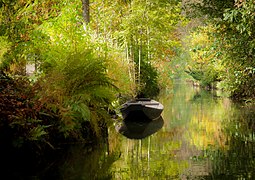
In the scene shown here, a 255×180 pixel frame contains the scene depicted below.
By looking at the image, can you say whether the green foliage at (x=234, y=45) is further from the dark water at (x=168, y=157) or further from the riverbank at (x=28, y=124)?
the riverbank at (x=28, y=124)

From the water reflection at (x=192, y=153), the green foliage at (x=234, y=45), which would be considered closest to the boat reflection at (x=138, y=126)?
the water reflection at (x=192, y=153)

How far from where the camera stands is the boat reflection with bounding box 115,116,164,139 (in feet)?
39.5

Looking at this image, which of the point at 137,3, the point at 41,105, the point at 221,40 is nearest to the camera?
the point at 41,105

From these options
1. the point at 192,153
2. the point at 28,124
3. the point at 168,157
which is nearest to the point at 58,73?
the point at 28,124

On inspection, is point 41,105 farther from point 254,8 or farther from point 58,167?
point 254,8

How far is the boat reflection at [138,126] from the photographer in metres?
12.0

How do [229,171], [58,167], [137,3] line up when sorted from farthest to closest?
[137,3]
[58,167]
[229,171]

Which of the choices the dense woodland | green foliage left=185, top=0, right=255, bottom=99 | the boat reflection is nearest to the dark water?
the boat reflection

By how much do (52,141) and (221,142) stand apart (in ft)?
12.3

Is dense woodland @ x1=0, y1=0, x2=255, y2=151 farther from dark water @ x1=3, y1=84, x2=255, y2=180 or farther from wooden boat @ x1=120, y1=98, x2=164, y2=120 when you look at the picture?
wooden boat @ x1=120, y1=98, x2=164, y2=120

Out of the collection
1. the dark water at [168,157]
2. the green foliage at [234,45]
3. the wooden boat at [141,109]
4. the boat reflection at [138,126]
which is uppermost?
the green foliage at [234,45]

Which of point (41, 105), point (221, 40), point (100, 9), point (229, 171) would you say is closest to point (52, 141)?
point (41, 105)

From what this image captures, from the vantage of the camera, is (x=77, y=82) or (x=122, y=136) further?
(x=122, y=136)

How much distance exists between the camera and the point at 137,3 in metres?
22.6
